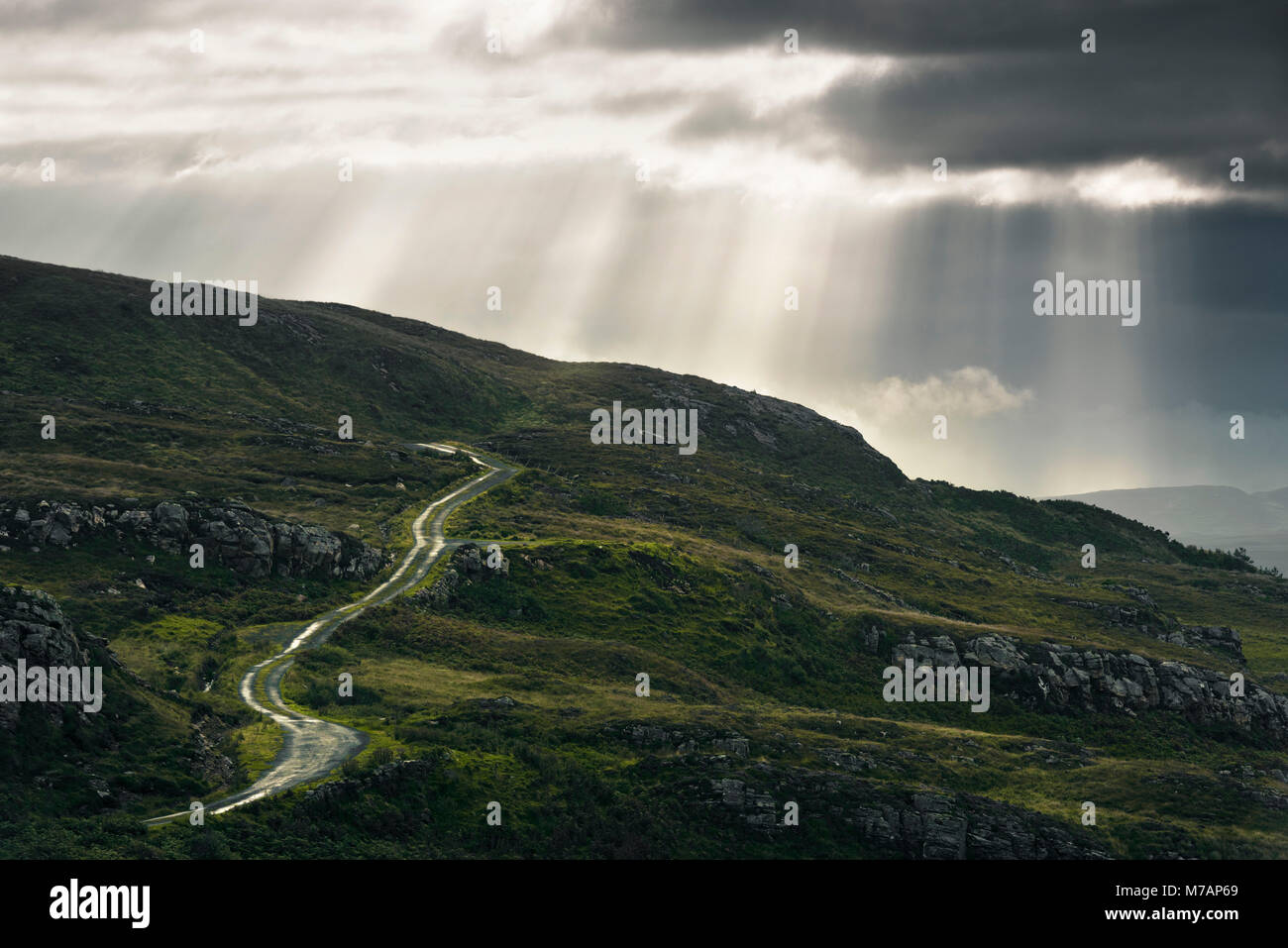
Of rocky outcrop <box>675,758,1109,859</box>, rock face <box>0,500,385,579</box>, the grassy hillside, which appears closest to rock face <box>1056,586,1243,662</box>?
the grassy hillside

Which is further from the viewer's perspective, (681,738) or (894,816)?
(681,738)

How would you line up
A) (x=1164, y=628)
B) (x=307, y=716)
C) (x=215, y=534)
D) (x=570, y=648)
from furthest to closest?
(x=1164, y=628) → (x=215, y=534) → (x=570, y=648) → (x=307, y=716)

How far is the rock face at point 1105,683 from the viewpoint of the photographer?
86.2m

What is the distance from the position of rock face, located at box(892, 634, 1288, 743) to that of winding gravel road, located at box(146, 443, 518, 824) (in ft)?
138

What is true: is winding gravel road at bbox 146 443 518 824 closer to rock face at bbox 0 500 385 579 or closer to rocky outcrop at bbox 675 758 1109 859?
rock face at bbox 0 500 385 579

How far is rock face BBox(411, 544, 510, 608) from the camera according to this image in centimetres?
8544

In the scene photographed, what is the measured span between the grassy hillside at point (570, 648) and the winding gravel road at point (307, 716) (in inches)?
53.9

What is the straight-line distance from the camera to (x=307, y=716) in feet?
196

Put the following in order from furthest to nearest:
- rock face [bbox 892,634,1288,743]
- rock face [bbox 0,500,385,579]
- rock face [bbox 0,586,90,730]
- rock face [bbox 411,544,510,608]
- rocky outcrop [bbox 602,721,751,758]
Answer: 1. rock face [bbox 892,634,1288,743]
2. rock face [bbox 411,544,510,608]
3. rock face [bbox 0,500,385,579]
4. rocky outcrop [bbox 602,721,751,758]
5. rock face [bbox 0,586,90,730]

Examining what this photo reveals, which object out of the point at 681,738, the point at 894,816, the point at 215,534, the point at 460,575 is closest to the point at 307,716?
the point at 681,738

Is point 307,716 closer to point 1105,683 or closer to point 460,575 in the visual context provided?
point 460,575

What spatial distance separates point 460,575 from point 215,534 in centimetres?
1941

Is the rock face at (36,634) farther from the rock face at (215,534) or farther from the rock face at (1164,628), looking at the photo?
the rock face at (1164,628)
